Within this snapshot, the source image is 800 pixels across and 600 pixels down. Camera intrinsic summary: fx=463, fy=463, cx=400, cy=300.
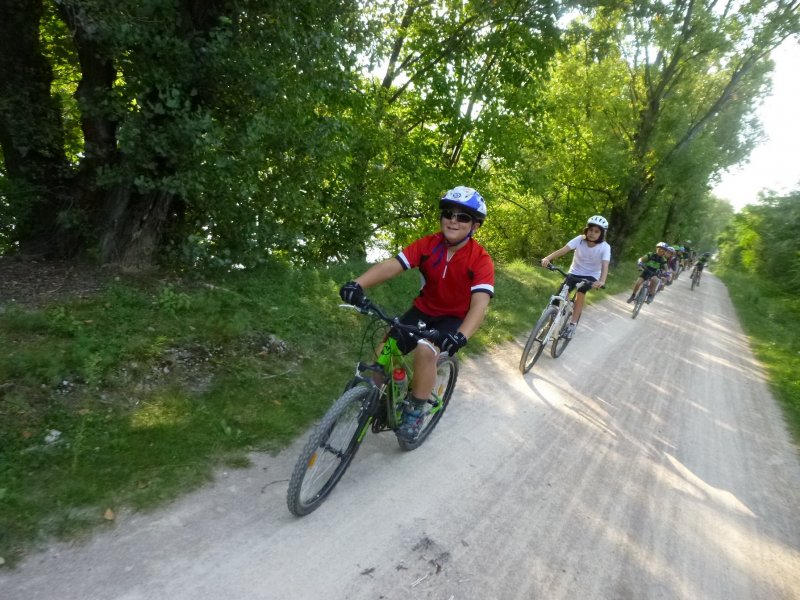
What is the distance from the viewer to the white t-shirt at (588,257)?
24.4 feet

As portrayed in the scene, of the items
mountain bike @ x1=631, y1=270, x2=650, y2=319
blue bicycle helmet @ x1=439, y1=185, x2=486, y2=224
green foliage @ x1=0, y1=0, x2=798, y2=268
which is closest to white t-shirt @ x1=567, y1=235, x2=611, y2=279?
green foliage @ x1=0, y1=0, x2=798, y2=268

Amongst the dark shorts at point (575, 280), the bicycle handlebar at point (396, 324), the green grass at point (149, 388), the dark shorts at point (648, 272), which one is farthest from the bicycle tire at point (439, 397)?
the dark shorts at point (648, 272)

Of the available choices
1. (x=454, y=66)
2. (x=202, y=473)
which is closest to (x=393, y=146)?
(x=454, y=66)

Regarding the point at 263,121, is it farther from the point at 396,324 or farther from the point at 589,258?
the point at 589,258

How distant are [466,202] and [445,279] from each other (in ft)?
2.15

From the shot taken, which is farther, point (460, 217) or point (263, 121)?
point (263, 121)

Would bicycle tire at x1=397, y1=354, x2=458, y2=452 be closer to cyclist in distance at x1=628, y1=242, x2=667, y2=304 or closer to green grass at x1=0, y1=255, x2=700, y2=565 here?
Result: green grass at x1=0, y1=255, x2=700, y2=565

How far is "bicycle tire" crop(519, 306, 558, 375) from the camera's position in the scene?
6551 millimetres

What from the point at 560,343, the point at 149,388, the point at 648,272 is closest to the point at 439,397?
the point at 149,388

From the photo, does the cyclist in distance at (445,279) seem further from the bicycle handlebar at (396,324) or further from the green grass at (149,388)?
the green grass at (149,388)

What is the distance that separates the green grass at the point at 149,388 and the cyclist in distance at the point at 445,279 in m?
0.57

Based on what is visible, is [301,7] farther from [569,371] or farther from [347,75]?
[569,371]

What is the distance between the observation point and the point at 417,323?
3.93 meters

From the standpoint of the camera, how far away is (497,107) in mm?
11633
